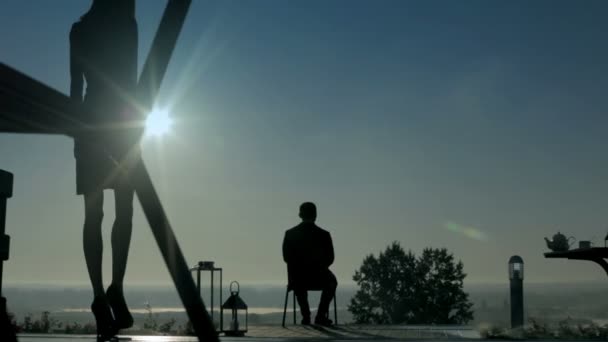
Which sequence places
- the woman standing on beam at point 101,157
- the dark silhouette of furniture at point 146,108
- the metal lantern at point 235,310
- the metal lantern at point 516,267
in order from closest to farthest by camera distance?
the dark silhouette of furniture at point 146,108, the woman standing on beam at point 101,157, the metal lantern at point 235,310, the metal lantern at point 516,267

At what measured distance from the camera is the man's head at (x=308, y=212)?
992cm

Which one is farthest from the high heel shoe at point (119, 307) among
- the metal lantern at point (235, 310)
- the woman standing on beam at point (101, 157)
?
the metal lantern at point (235, 310)

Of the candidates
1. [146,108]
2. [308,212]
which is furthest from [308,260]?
[146,108]

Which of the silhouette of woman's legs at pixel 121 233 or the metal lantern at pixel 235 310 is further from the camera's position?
the metal lantern at pixel 235 310

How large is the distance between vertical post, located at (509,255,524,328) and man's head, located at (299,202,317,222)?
3380mm

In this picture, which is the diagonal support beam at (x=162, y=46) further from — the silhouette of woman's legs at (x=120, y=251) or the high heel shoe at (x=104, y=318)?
the high heel shoe at (x=104, y=318)

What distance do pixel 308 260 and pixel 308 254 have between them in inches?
3.1

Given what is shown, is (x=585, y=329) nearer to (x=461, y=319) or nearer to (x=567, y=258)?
(x=567, y=258)

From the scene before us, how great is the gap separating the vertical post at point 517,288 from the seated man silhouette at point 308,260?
304 cm

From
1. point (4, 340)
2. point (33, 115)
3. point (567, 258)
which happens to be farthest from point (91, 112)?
point (567, 258)

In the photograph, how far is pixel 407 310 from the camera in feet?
243

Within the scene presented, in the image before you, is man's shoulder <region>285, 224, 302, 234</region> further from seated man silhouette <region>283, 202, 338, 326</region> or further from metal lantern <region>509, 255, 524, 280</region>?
metal lantern <region>509, 255, 524, 280</region>

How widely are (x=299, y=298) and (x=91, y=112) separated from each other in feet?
25.3

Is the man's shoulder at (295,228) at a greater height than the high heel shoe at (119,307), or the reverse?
the man's shoulder at (295,228)
